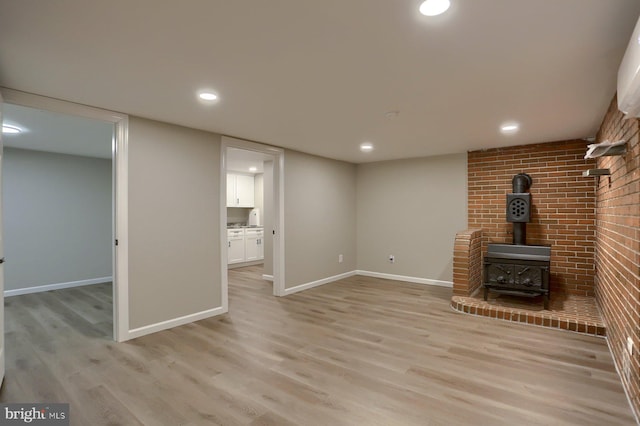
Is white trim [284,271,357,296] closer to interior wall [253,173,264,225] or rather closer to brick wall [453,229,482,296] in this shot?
brick wall [453,229,482,296]

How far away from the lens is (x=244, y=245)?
7172mm

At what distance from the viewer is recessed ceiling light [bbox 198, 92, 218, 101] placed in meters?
2.54

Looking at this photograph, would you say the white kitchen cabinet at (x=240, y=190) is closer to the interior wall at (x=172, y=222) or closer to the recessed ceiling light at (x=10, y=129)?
the interior wall at (x=172, y=222)

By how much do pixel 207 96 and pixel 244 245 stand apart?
4.91 m

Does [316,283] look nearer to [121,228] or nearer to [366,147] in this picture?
[366,147]

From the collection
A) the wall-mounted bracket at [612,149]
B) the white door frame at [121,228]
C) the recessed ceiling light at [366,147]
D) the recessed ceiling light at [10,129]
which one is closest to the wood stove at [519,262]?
the wall-mounted bracket at [612,149]

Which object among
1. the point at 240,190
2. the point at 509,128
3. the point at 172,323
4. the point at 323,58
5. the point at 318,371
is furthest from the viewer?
the point at 240,190

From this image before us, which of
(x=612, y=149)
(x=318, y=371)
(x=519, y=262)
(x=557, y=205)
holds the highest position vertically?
(x=612, y=149)

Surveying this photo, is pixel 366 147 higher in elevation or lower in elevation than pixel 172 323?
higher

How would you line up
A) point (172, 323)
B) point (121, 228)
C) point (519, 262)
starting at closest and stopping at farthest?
point (121, 228) < point (172, 323) < point (519, 262)

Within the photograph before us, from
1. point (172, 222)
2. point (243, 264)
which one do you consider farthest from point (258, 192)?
point (172, 222)

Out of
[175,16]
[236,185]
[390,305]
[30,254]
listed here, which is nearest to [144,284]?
[175,16]

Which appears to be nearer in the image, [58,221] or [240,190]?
[58,221]

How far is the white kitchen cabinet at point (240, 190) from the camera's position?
7.43 m
